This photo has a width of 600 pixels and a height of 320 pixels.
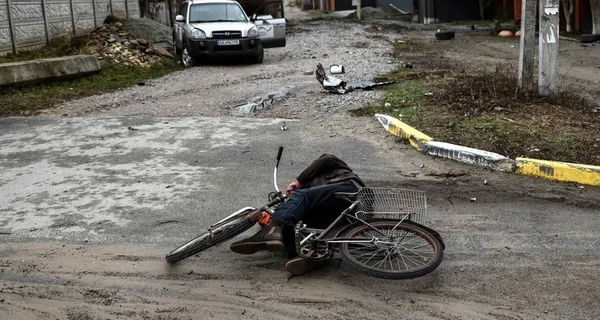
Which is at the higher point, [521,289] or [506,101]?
[506,101]

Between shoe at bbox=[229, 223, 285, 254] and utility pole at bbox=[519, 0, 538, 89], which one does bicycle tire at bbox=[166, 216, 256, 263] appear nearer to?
shoe at bbox=[229, 223, 285, 254]

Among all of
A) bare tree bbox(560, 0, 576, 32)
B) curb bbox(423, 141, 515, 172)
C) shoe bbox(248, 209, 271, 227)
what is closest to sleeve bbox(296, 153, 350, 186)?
shoe bbox(248, 209, 271, 227)

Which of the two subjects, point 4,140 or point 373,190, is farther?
point 4,140

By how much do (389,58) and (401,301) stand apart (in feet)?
47.4

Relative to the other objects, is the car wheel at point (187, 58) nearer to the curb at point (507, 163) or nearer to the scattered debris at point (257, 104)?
the scattered debris at point (257, 104)

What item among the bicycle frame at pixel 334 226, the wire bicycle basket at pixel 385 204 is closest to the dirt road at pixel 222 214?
the bicycle frame at pixel 334 226

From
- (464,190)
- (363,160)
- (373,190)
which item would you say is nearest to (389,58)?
(363,160)

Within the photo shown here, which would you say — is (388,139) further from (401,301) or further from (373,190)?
(401,301)

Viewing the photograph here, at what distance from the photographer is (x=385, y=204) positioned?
15.8ft

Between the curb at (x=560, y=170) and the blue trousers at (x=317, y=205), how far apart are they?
2833mm

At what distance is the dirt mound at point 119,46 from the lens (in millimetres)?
17438

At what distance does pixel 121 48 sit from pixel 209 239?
14.2 meters

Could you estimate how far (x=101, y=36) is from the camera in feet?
62.0

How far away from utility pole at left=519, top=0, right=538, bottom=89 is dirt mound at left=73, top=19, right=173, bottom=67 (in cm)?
1061
